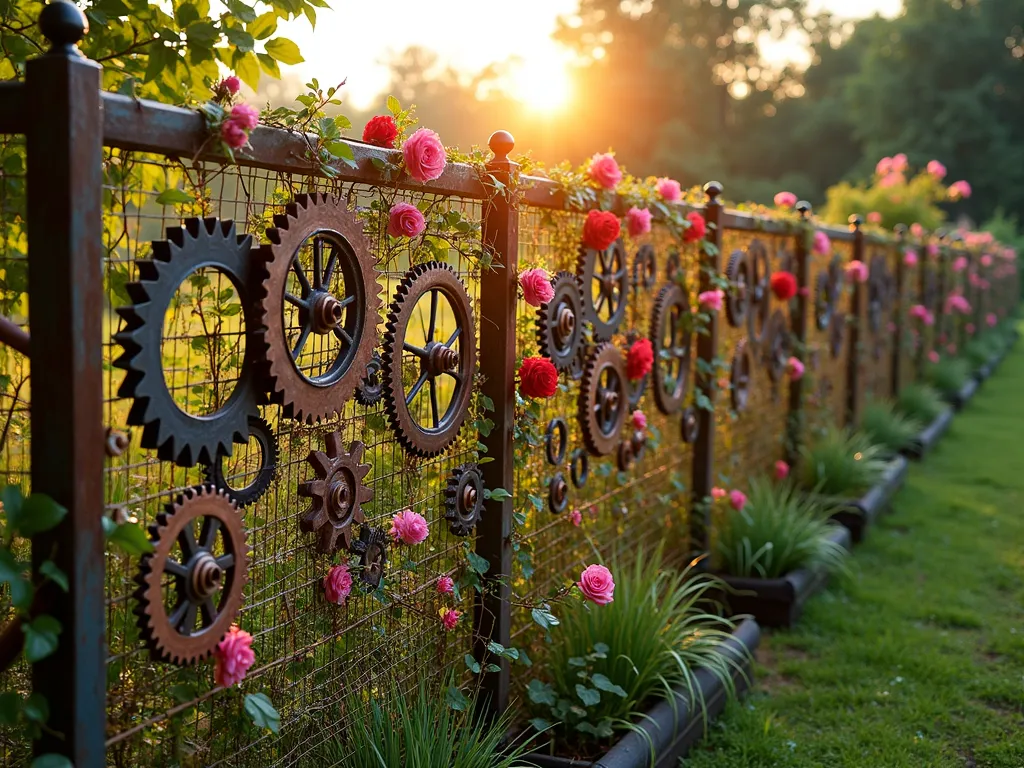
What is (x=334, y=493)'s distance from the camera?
7.75 feet

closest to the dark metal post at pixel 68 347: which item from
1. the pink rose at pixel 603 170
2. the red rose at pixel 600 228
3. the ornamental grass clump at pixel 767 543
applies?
the red rose at pixel 600 228

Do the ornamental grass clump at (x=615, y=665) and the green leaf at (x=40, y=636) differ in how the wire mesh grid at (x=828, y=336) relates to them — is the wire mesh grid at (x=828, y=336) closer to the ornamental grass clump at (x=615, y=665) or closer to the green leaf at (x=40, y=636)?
the ornamental grass clump at (x=615, y=665)

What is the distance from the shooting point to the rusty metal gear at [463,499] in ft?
9.30

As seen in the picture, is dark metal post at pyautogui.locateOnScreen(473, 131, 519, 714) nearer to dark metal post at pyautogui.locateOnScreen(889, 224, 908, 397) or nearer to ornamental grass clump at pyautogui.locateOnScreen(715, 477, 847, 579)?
ornamental grass clump at pyautogui.locateOnScreen(715, 477, 847, 579)

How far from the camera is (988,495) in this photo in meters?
7.31

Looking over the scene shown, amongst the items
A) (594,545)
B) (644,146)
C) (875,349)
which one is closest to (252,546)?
(594,545)

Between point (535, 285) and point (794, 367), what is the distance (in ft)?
11.8

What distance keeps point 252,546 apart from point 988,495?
6.33 m

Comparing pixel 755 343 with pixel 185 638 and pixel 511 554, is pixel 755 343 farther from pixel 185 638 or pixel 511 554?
pixel 185 638

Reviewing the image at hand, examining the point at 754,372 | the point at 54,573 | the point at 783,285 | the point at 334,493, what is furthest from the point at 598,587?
the point at 783,285

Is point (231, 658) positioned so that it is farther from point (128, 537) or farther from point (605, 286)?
point (605, 286)

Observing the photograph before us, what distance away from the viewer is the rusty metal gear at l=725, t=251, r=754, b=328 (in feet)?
16.5

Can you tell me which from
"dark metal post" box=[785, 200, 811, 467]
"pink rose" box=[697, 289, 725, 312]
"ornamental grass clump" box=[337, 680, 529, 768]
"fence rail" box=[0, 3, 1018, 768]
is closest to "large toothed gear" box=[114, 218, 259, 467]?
"fence rail" box=[0, 3, 1018, 768]

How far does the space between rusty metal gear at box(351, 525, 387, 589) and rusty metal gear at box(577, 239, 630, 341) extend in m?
1.32
